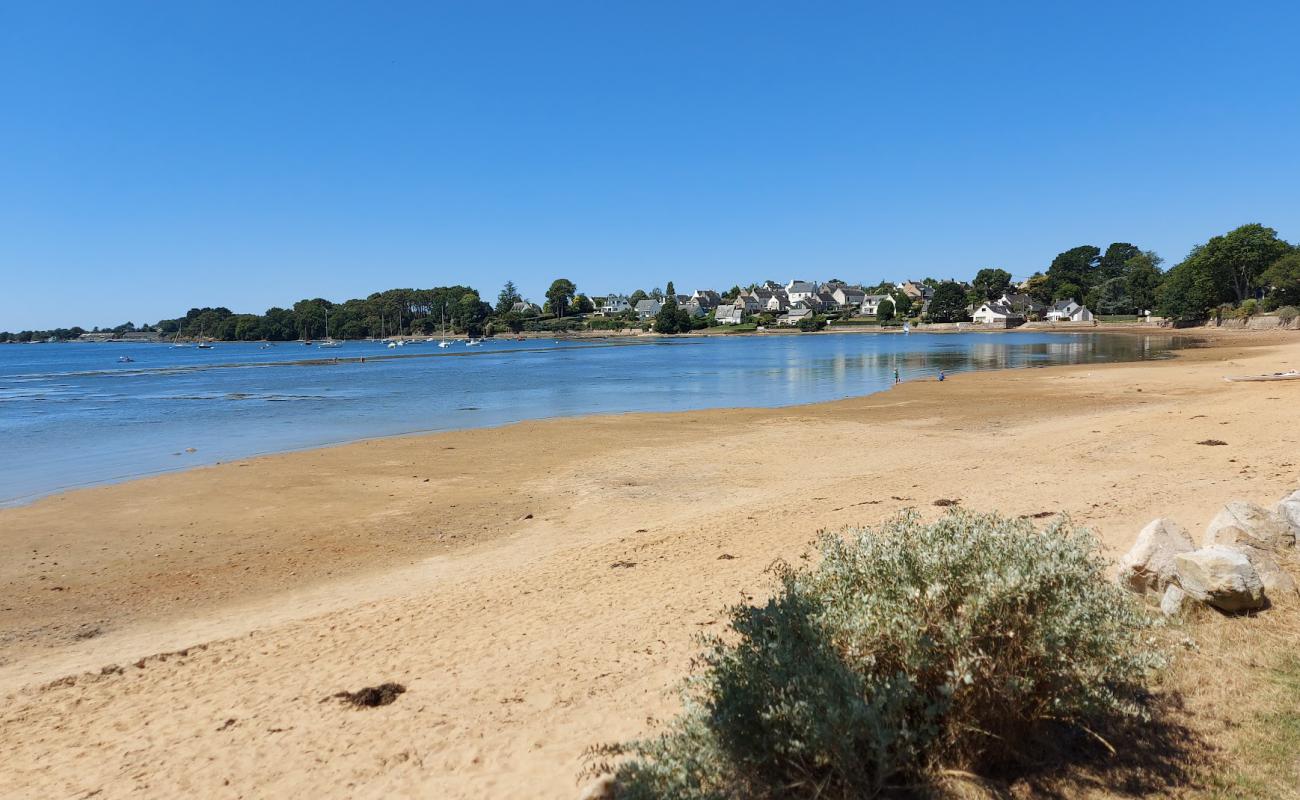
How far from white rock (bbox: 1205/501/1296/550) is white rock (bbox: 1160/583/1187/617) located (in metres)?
Answer: 1.35

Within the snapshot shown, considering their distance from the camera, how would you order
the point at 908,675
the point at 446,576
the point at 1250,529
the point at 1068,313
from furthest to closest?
1. the point at 1068,313
2. the point at 446,576
3. the point at 1250,529
4. the point at 908,675

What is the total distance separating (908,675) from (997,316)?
15244cm

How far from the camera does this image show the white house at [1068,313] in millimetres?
133500

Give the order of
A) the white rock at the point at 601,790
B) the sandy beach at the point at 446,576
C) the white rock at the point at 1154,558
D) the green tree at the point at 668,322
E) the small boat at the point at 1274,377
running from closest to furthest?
the white rock at the point at 601,790, the sandy beach at the point at 446,576, the white rock at the point at 1154,558, the small boat at the point at 1274,377, the green tree at the point at 668,322

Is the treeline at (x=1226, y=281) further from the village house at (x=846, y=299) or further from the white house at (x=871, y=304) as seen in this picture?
the village house at (x=846, y=299)

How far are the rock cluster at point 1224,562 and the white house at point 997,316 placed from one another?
467 feet

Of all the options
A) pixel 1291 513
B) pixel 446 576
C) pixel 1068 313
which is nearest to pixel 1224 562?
pixel 1291 513

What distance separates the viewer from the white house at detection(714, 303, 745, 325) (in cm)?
18750

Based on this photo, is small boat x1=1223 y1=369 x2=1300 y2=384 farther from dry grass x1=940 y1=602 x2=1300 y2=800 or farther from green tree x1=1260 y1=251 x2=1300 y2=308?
green tree x1=1260 y1=251 x2=1300 y2=308

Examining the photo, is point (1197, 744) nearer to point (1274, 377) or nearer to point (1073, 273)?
point (1274, 377)

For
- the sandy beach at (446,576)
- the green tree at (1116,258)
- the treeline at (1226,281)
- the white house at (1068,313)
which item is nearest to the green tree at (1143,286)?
the treeline at (1226,281)

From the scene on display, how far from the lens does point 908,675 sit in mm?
3949

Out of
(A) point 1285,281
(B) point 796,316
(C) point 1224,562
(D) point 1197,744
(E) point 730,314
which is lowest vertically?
(D) point 1197,744

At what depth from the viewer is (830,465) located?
16.8 metres
